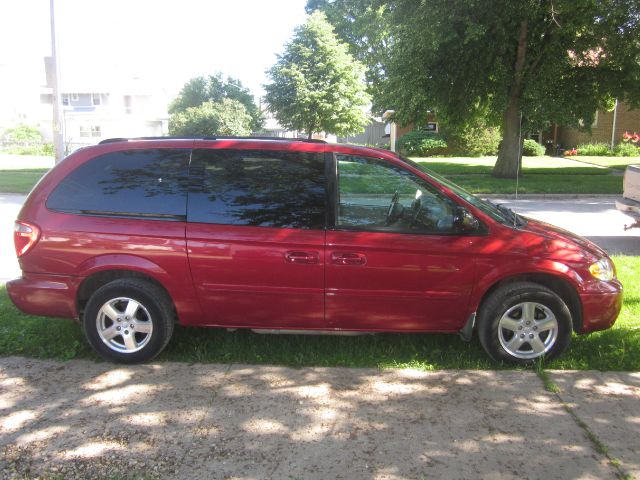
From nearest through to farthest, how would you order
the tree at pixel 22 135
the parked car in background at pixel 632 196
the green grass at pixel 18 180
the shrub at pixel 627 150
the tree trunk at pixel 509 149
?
the parked car in background at pixel 632 196 → the green grass at pixel 18 180 → the tree trunk at pixel 509 149 → the shrub at pixel 627 150 → the tree at pixel 22 135

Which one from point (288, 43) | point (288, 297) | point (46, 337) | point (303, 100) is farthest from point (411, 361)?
point (288, 43)

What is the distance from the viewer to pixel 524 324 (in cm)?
430

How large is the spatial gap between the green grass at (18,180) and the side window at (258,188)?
1378cm

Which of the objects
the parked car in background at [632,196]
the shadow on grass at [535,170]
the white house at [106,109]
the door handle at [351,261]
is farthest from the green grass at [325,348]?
the white house at [106,109]

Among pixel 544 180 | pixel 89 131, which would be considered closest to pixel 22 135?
pixel 89 131

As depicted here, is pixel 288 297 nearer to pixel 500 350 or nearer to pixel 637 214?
pixel 500 350

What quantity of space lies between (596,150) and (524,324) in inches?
1226

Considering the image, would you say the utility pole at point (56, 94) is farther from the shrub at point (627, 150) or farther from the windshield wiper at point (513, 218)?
the shrub at point (627, 150)

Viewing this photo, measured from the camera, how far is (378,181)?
4.61 metres

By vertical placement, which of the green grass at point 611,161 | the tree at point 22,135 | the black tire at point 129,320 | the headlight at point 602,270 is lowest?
the black tire at point 129,320

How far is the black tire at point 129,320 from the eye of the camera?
169 inches

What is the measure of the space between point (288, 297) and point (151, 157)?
1.54 metres

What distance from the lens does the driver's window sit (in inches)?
169

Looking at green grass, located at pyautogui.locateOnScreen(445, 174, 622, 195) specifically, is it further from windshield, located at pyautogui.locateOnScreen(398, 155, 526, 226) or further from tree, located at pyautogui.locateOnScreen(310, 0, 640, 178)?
windshield, located at pyautogui.locateOnScreen(398, 155, 526, 226)
